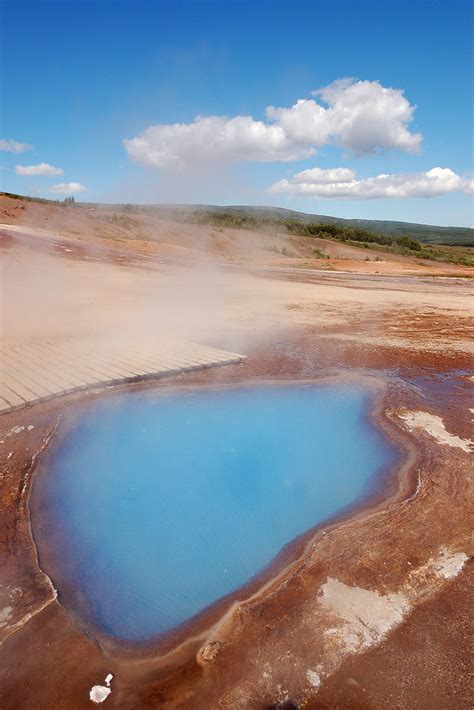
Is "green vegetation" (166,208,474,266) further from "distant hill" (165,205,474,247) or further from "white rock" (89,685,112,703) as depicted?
"white rock" (89,685,112,703)

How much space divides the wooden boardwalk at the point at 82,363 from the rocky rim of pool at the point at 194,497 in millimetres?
412

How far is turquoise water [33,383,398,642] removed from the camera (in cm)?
239

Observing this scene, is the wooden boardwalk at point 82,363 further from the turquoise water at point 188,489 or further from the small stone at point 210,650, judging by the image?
the small stone at point 210,650

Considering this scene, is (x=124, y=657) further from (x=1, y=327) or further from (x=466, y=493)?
(x=1, y=327)

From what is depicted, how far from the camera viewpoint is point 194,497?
3.28m

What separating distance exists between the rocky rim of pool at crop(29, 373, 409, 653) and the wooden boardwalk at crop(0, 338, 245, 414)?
1.35 ft

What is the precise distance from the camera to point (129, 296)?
10.5 metres

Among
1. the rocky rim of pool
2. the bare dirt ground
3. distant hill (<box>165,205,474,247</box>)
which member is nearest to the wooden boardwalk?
the bare dirt ground

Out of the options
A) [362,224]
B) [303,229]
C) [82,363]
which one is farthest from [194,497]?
[362,224]

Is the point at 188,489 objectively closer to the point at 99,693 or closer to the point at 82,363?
the point at 99,693

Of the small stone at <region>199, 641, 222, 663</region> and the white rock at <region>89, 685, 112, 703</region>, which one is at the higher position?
the small stone at <region>199, 641, 222, 663</region>

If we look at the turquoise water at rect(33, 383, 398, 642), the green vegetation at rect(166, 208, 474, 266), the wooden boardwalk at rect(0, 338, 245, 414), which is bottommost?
the turquoise water at rect(33, 383, 398, 642)

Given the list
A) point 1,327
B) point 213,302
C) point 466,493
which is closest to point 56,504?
point 466,493

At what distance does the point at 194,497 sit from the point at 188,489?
122mm
